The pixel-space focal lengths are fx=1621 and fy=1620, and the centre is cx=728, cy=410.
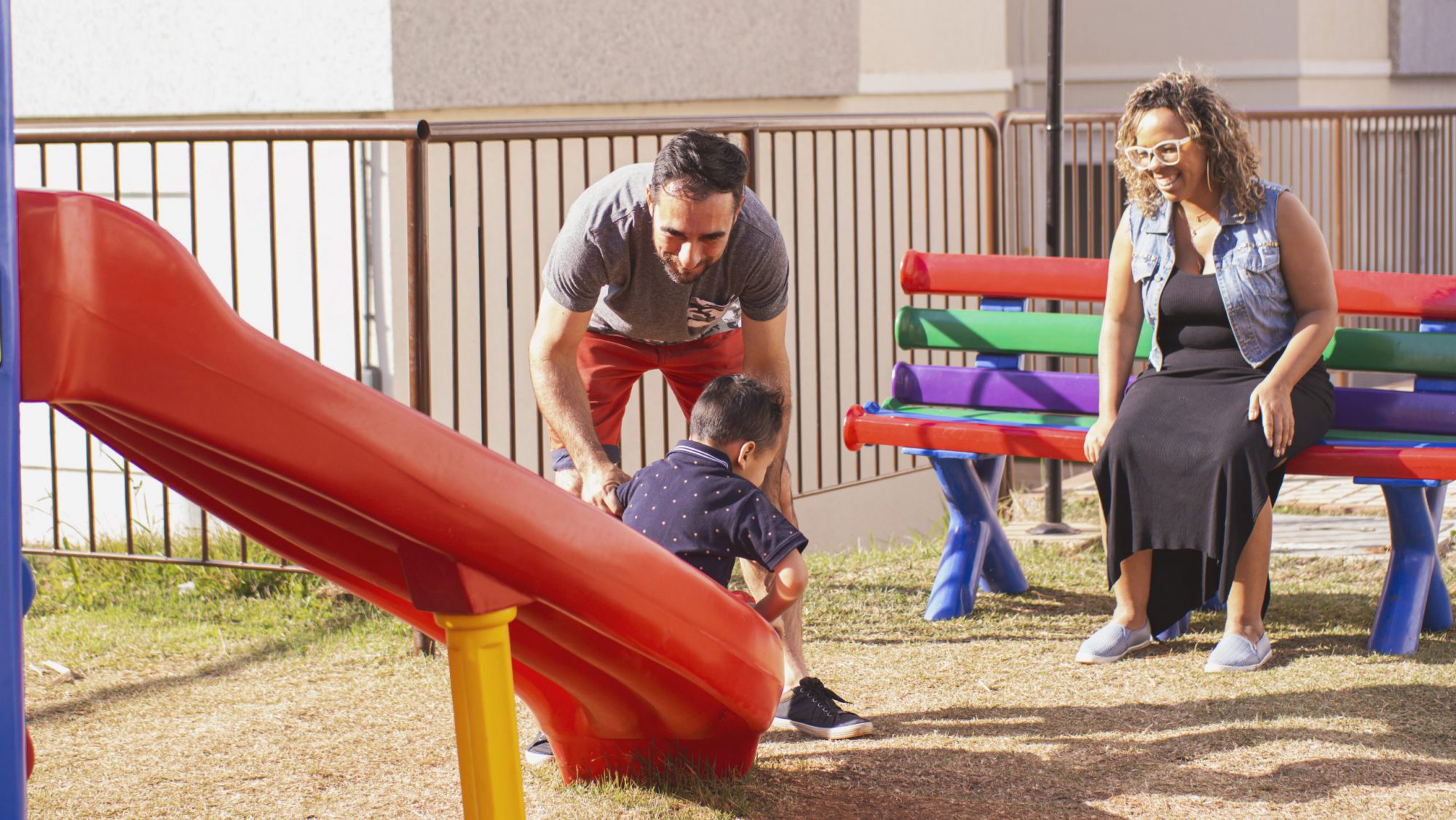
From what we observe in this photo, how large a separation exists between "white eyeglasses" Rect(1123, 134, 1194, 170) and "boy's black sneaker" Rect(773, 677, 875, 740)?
1.60m

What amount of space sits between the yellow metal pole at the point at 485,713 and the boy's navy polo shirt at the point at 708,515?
0.82m

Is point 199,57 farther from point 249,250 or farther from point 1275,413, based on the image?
point 1275,413

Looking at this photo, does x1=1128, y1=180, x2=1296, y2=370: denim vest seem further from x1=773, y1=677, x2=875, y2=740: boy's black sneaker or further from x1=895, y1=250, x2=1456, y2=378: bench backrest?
x1=773, y1=677, x2=875, y2=740: boy's black sneaker

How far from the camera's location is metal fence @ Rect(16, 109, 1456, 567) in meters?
5.27

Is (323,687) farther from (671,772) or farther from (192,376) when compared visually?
(192,376)

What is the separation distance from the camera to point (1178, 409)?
14.0ft

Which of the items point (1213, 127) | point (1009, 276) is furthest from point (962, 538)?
point (1213, 127)

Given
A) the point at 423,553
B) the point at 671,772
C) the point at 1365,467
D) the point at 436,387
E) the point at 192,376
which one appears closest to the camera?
the point at 192,376

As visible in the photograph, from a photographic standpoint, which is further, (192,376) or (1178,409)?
(1178,409)

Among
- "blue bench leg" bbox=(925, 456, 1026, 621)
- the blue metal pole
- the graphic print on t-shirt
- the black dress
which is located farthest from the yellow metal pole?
"blue bench leg" bbox=(925, 456, 1026, 621)

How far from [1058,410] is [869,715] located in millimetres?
1394

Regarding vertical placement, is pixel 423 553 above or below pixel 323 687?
above

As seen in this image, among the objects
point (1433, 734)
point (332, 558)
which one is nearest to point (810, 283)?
point (1433, 734)

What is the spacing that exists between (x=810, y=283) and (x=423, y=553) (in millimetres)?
6670
